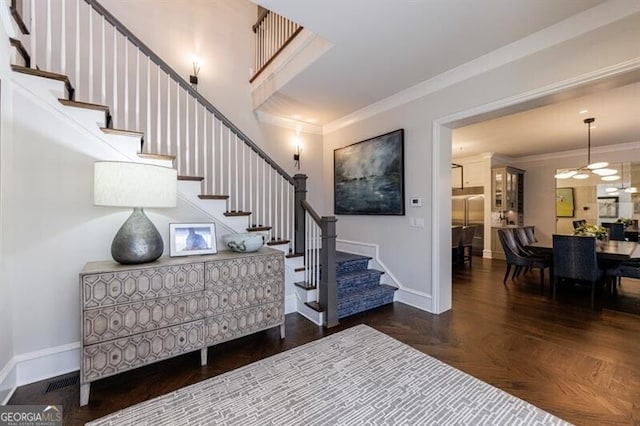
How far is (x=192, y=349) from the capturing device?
2189mm

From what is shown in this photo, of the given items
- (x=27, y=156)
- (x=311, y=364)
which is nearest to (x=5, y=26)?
(x=27, y=156)

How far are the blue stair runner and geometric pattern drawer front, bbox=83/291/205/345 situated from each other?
67.3 inches

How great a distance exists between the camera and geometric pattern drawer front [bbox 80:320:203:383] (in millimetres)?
1806

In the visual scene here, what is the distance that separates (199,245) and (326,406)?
5.49 feet

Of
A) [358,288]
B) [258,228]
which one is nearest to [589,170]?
[358,288]

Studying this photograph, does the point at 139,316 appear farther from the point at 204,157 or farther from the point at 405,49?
the point at 405,49

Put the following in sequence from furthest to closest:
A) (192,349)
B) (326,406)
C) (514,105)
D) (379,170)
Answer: (379,170) < (514,105) < (192,349) < (326,406)

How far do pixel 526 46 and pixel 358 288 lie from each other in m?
3.20

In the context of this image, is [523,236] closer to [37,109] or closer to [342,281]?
[342,281]

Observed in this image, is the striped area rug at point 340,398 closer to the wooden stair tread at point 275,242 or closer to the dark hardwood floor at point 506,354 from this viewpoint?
the dark hardwood floor at point 506,354

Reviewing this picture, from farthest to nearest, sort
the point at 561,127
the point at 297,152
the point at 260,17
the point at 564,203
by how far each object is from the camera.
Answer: the point at 564,203, the point at 561,127, the point at 297,152, the point at 260,17

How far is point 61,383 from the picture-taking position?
6.49 feet

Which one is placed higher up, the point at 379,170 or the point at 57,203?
the point at 379,170

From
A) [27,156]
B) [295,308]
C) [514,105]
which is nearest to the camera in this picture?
[27,156]
